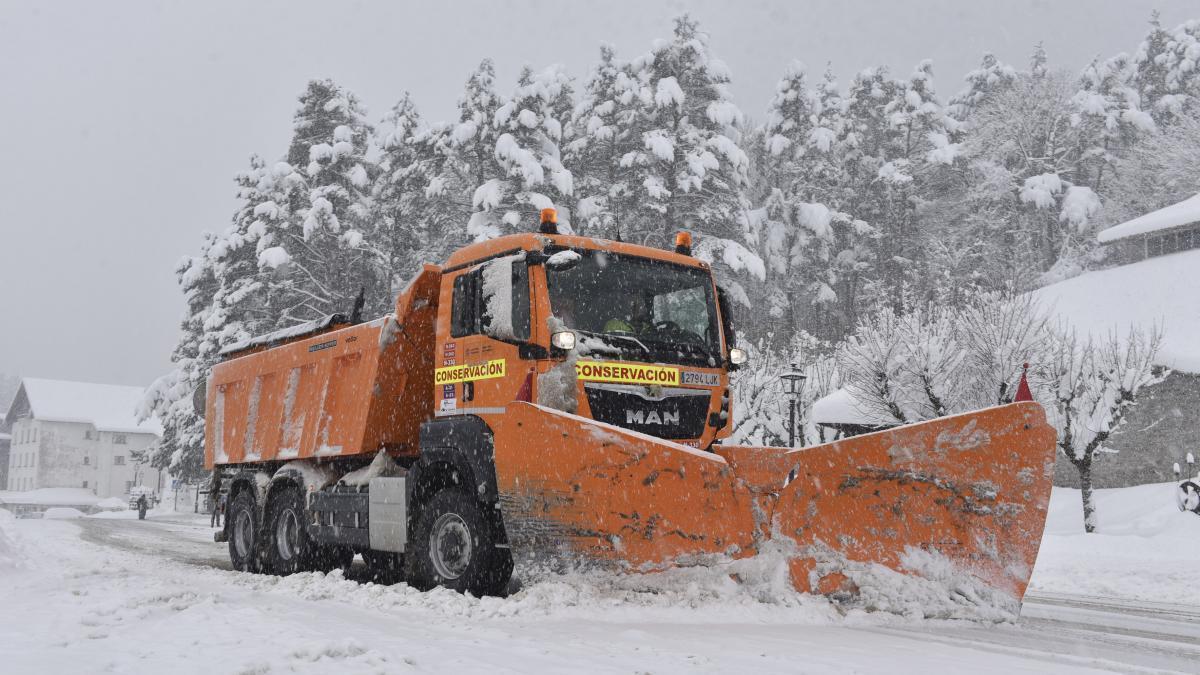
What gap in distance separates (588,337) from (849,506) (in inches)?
89.4

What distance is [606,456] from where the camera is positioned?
6.74m

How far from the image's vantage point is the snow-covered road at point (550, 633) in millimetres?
5320

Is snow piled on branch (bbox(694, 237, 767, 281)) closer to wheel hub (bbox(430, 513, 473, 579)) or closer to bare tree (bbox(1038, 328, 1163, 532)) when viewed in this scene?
bare tree (bbox(1038, 328, 1163, 532))

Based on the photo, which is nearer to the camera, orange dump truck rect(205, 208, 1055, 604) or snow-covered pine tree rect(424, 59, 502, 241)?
orange dump truck rect(205, 208, 1055, 604)

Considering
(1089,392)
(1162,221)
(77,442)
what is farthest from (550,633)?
(77,442)

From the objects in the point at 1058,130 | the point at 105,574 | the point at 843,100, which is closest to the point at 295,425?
the point at 105,574

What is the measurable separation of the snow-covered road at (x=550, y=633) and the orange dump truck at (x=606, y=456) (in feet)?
1.00

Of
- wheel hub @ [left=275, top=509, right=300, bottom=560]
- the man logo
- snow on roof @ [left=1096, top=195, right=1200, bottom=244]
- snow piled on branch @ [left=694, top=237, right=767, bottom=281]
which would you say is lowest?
wheel hub @ [left=275, top=509, right=300, bottom=560]

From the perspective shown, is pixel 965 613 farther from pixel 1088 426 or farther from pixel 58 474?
pixel 58 474

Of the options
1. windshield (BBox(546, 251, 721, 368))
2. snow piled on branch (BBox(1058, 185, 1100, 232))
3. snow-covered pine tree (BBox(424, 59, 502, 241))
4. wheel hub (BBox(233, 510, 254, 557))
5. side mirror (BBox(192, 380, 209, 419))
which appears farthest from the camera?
snow piled on branch (BBox(1058, 185, 1100, 232))

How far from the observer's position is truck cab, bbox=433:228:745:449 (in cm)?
755

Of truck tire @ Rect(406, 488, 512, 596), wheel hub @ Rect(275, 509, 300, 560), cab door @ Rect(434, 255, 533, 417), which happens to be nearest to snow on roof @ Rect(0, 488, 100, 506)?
wheel hub @ Rect(275, 509, 300, 560)

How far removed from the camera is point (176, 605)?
24.3 ft

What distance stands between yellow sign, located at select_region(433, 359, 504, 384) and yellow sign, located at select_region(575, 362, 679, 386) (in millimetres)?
688
